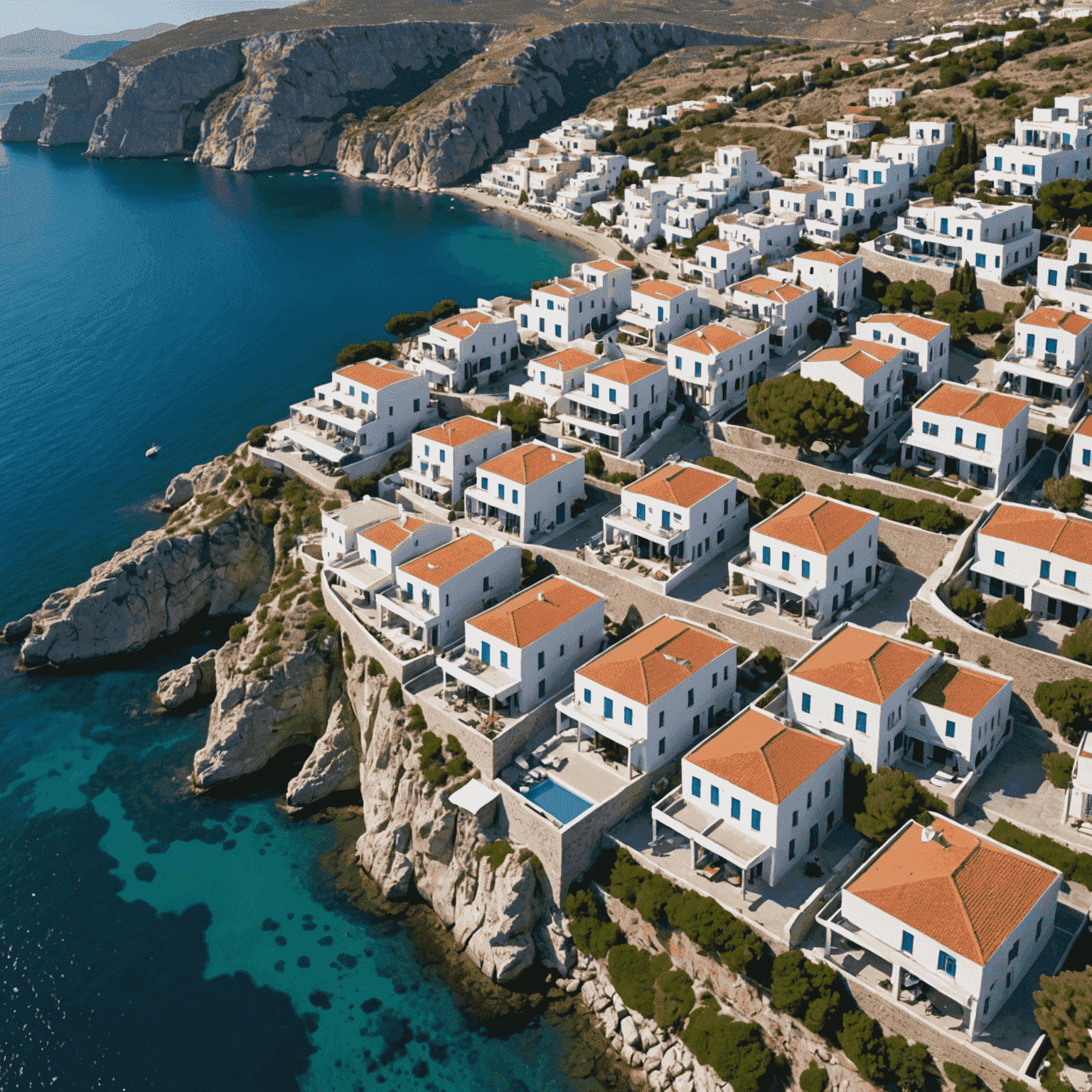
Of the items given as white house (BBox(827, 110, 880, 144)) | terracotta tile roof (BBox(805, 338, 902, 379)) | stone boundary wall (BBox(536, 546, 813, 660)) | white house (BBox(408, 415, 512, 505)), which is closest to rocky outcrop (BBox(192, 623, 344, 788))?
white house (BBox(408, 415, 512, 505))

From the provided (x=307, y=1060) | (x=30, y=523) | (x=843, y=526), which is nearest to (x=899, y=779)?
(x=843, y=526)

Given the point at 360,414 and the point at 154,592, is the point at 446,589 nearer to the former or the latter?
the point at 360,414

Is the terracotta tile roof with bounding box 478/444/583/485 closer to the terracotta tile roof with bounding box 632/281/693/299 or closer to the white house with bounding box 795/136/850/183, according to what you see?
the terracotta tile roof with bounding box 632/281/693/299

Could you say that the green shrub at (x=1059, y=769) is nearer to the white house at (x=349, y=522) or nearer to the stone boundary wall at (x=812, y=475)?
the stone boundary wall at (x=812, y=475)

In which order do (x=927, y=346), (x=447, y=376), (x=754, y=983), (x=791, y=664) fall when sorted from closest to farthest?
(x=754, y=983)
(x=791, y=664)
(x=927, y=346)
(x=447, y=376)

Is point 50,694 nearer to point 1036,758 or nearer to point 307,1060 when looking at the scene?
point 307,1060

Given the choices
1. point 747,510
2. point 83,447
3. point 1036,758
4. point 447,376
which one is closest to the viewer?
point 1036,758
